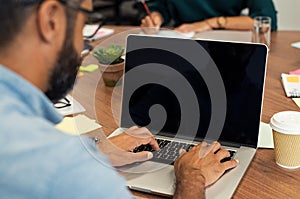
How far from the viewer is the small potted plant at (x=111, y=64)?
1569 millimetres

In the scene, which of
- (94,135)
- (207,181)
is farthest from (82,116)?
(207,181)

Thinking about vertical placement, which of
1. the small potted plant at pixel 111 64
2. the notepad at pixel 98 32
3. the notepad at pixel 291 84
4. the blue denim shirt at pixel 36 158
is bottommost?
the notepad at pixel 291 84

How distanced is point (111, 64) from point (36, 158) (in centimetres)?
101

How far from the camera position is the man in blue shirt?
1.93 ft

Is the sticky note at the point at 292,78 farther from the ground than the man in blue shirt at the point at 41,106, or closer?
closer

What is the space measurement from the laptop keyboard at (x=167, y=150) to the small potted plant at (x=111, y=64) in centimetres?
41

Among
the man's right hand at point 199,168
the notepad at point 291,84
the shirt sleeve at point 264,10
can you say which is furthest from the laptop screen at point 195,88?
the shirt sleeve at point 264,10

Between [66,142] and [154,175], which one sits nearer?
[66,142]

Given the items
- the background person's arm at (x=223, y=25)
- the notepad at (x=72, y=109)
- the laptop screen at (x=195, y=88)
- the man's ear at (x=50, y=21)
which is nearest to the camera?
the man's ear at (x=50, y=21)

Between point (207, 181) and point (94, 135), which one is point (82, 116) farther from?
point (207, 181)

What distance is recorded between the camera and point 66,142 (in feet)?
2.08

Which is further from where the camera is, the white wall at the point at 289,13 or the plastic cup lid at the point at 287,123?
the white wall at the point at 289,13

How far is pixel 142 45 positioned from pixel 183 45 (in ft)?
0.42

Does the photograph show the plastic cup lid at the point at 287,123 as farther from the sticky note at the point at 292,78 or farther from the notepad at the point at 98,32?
the notepad at the point at 98,32
